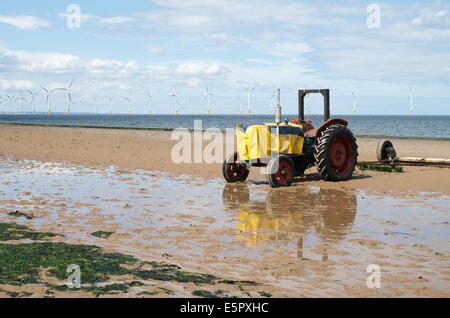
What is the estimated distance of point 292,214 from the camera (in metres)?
9.14

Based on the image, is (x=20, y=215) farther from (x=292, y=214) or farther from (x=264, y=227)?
(x=292, y=214)

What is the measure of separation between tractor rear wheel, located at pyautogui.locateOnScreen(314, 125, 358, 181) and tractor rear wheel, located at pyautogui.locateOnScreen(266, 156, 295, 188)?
1.11 meters

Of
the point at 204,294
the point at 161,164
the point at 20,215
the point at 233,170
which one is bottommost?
the point at 204,294

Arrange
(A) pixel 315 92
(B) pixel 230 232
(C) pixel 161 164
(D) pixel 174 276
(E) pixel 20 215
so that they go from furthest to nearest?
(C) pixel 161 164 < (A) pixel 315 92 < (E) pixel 20 215 < (B) pixel 230 232 < (D) pixel 174 276

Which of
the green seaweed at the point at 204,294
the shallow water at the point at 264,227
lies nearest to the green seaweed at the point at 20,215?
the shallow water at the point at 264,227

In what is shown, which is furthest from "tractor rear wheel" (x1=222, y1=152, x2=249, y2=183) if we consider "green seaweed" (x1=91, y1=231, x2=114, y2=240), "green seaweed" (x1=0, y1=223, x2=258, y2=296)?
"green seaweed" (x1=0, y1=223, x2=258, y2=296)

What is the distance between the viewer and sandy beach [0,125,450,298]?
201 inches

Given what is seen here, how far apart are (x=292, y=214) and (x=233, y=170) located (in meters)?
4.70

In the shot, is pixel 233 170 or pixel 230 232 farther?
pixel 233 170

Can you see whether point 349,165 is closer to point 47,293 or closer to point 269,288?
point 269,288

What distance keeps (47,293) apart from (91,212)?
4.50m

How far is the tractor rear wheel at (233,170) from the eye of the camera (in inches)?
Answer: 525

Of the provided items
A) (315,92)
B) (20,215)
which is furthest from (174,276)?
(315,92)

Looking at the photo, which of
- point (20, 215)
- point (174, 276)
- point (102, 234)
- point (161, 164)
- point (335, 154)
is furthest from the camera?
point (161, 164)
